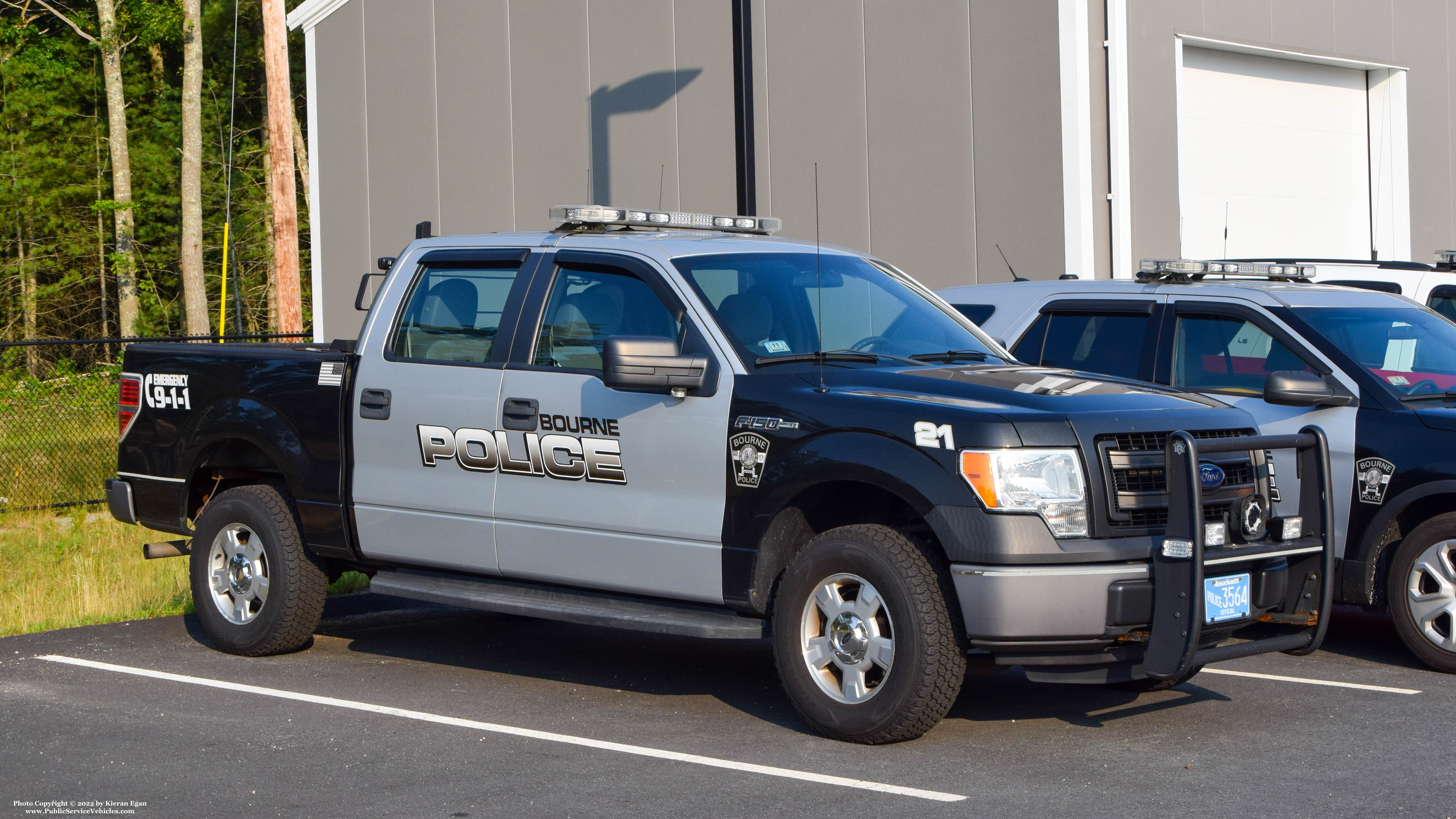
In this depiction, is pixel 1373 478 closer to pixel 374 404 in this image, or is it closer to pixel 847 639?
pixel 847 639

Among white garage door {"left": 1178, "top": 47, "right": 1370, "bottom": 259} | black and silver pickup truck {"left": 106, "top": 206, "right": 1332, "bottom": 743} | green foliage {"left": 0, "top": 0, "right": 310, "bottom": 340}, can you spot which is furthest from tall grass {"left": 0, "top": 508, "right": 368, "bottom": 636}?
green foliage {"left": 0, "top": 0, "right": 310, "bottom": 340}

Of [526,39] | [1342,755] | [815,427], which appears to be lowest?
[1342,755]

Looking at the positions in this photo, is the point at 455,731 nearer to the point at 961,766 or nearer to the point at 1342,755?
the point at 961,766

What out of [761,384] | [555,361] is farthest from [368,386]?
[761,384]

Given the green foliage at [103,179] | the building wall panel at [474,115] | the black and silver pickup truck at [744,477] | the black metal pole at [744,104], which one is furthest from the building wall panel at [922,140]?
the green foliage at [103,179]

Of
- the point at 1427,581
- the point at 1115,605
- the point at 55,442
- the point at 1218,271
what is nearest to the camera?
the point at 1115,605

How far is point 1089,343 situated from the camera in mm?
9172

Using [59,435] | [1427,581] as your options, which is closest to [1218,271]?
[1427,581]

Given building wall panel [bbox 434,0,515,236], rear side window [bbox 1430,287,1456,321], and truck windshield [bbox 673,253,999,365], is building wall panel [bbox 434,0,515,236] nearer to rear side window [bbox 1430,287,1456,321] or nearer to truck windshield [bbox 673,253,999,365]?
rear side window [bbox 1430,287,1456,321]

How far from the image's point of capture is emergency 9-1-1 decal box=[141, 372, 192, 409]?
8.74 m

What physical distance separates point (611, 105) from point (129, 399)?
11593 mm

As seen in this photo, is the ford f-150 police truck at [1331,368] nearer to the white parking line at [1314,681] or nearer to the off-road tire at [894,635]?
the white parking line at [1314,681]

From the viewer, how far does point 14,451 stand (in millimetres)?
18609

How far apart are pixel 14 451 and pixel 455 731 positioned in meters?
14.0
